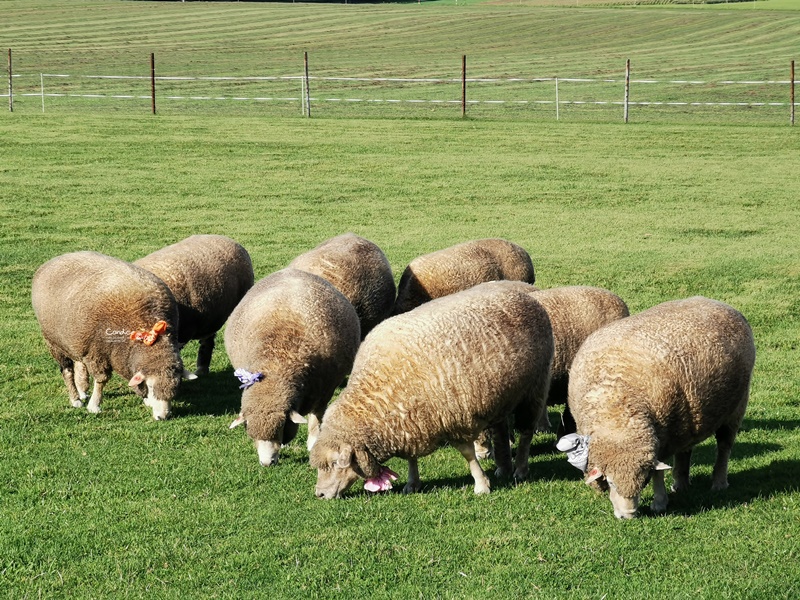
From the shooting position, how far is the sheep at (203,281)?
34.7ft

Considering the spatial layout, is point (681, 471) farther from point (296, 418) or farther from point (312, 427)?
point (312, 427)

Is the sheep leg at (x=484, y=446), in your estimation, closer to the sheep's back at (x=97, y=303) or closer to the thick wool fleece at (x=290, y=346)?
the thick wool fleece at (x=290, y=346)

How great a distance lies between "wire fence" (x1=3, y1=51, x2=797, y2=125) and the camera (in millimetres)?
36562

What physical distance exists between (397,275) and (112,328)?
19.9 ft

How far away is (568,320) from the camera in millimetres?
8781

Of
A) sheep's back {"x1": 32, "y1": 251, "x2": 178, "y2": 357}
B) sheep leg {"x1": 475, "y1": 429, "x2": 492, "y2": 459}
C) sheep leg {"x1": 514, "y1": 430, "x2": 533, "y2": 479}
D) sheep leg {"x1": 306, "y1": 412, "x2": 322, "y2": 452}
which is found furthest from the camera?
sheep's back {"x1": 32, "y1": 251, "x2": 178, "y2": 357}

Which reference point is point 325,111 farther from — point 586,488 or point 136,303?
point 586,488

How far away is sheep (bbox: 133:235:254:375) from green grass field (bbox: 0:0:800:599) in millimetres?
532

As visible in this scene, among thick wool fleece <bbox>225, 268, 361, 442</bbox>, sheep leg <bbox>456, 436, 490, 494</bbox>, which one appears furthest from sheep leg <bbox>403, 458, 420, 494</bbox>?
thick wool fleece <bbox>225, 268, 361, 442</bbox>

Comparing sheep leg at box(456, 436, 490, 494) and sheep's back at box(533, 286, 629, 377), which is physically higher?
sheep's back at box(533, 286, 629, 377)

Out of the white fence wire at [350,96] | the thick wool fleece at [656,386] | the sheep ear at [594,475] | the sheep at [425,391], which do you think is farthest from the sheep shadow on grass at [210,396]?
the white fence wire at [350,96]

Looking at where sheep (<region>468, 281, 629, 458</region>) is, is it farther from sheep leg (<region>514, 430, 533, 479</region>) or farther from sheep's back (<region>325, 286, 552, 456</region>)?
sheep's back (<region>325, 286, 552, 456</region>)

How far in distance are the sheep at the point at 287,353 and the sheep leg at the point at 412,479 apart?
1.02 meters

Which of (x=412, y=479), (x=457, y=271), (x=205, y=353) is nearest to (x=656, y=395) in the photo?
(x=412, y=479)
